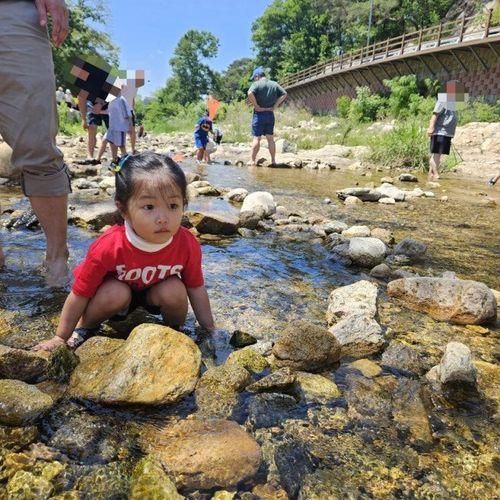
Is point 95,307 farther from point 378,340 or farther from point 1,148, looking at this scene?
point 1,148

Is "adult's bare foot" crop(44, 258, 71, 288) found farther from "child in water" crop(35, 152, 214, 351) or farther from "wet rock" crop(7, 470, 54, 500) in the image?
"wet rock" crop(7, 470, 54, 500)

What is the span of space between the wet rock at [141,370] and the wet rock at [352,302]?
2.86 ft

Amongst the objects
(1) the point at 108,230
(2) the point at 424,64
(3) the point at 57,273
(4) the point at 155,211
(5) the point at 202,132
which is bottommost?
(3) the point at 57,273

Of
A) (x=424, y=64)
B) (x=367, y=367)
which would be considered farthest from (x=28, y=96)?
(x=424, y=64)

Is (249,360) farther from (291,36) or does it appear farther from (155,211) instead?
(291,36)

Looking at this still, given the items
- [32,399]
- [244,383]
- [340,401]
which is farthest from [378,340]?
[32,399]

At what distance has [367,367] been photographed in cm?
193

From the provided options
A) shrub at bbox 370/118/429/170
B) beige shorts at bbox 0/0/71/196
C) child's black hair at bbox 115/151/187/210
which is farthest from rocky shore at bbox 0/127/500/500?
shrub at bbox 370/118/429/170

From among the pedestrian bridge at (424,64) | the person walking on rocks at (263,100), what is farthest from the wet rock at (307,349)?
the pedestrian bridge at (424,64)

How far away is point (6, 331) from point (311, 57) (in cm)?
6019

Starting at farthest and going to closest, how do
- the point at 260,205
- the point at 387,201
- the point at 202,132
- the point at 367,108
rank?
the point at 367,108, the point at 202,132, the point at 387,201, the point at 260,205

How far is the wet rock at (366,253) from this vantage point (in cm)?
330

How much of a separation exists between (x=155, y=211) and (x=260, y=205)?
286 cm

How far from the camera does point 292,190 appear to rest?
691 centimetres
